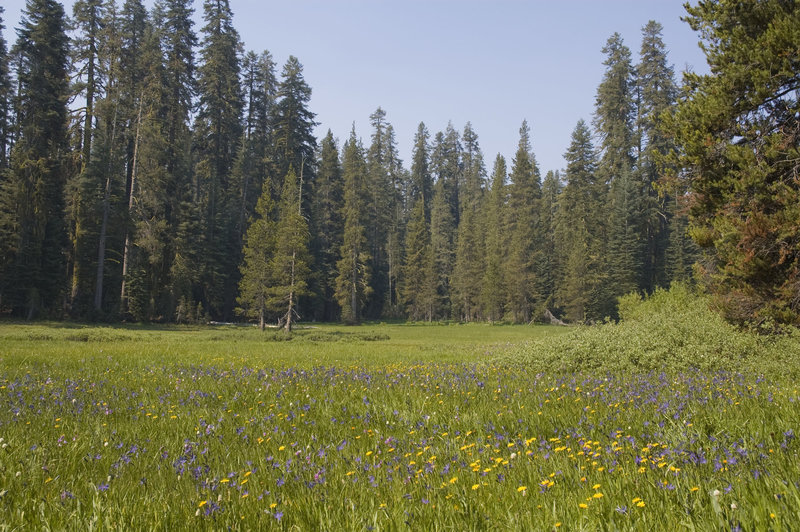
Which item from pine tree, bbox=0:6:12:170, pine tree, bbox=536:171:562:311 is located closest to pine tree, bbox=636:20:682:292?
pine tree, bbox=536:171:562:311

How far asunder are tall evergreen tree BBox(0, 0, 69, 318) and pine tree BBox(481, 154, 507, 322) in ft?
157

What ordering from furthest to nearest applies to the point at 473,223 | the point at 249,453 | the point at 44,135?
the point at 473,223
the point at 44,135
the point at 249,453

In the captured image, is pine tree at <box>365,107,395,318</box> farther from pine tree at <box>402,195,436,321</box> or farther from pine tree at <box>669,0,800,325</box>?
pine tree at <box>669,0,800,325</box>

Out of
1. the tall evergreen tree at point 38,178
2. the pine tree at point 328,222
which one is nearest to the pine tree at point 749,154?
the tall evergreen tree at point 38,178

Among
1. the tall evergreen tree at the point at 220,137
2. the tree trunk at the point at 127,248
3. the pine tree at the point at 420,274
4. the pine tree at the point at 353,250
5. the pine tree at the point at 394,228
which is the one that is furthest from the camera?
the pine tree at the point at 394,228

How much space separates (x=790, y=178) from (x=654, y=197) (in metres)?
46.7

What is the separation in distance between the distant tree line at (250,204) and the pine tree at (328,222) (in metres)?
0.31

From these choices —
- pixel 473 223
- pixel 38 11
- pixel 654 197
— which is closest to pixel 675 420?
pixel 38 11

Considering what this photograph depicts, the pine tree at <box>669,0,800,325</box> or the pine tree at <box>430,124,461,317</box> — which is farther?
the pine tree at <box>430,124,461,317</box>

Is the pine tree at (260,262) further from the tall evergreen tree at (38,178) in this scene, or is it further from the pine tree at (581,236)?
the pine tree at (581,236)

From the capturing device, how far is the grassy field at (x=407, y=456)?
2.60 meters

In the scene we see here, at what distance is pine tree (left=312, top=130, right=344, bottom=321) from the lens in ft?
206

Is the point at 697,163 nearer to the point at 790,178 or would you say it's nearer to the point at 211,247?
the point at 790,178

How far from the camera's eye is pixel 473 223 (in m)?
72.1
